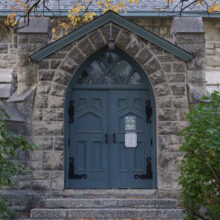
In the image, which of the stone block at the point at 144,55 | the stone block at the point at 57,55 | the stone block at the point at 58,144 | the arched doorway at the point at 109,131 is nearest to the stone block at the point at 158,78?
the arched doorway at the point at 109,131

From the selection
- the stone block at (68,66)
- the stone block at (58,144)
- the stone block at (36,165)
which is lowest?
the stone block at (36,165)

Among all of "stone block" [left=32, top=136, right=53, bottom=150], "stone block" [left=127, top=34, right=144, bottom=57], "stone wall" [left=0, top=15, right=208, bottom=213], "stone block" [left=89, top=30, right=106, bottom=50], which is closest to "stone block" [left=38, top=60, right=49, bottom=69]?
"stone wall" [left=0, top=15, right=208, bottom=213]

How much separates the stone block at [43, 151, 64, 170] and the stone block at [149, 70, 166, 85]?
2.32 metres

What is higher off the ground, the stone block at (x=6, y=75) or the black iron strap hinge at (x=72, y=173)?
the stone block at (x=6, y=75)

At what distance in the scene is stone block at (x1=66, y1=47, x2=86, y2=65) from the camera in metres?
8.62

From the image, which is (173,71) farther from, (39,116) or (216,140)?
(216,140)

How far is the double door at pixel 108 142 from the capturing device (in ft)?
28.9

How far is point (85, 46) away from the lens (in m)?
8.66

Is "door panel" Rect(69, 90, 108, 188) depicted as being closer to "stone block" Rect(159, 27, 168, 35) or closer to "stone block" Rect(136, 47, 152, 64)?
"stone block" Rect(136, 47, 152, 64)

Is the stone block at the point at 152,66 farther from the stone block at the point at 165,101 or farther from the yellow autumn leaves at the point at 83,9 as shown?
the yellow autumn leaves at the point at 83,9

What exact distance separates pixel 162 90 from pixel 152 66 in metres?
0.52

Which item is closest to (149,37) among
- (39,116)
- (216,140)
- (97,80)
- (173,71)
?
(173,71)

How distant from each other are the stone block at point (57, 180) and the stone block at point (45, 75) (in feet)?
5.99

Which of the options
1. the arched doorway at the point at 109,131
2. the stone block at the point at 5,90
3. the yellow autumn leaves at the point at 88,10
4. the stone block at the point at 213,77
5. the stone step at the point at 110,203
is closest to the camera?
the stone step at the point at 110,203
